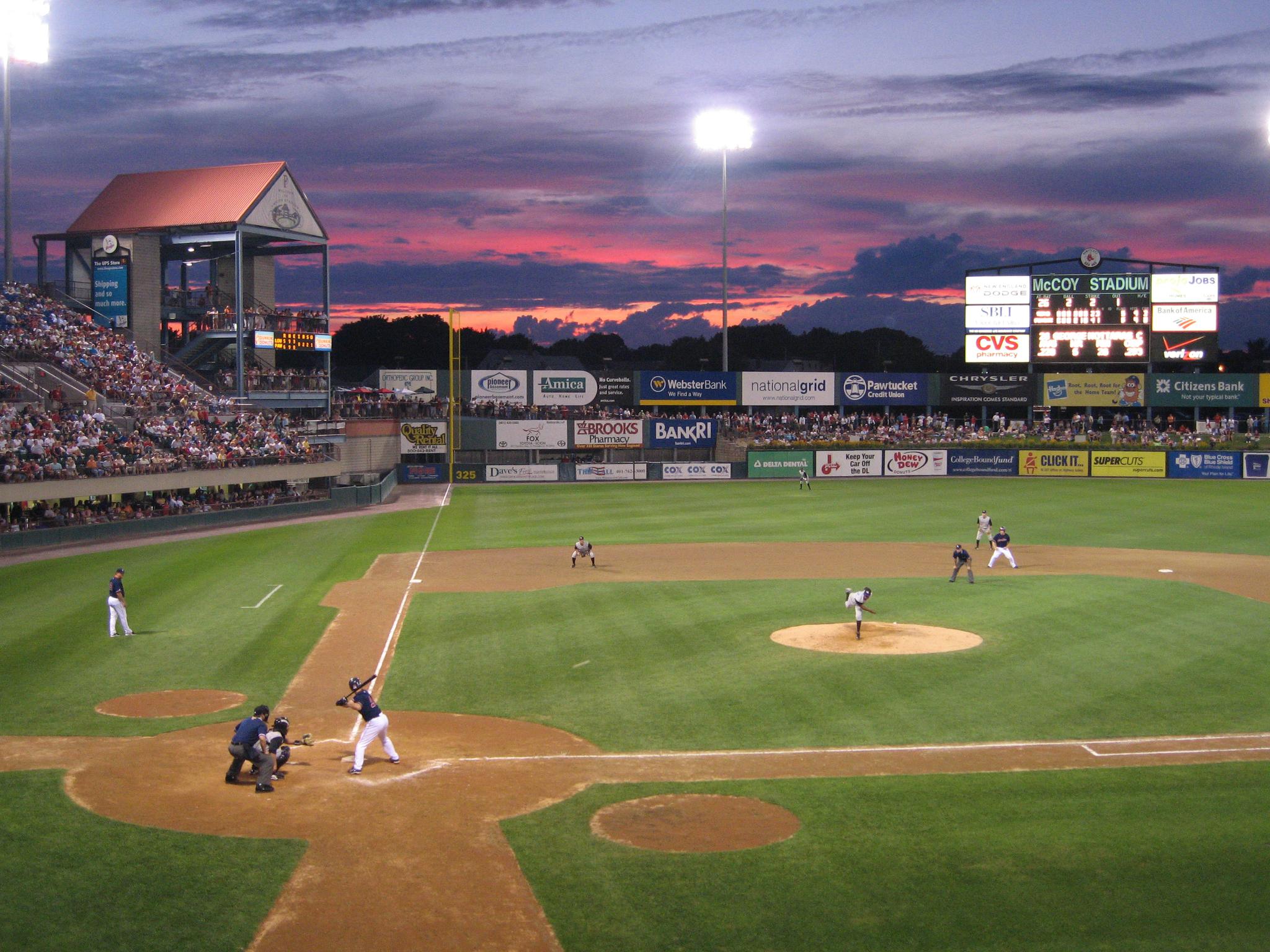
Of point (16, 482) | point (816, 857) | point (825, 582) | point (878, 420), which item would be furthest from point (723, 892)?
point (878, 420)

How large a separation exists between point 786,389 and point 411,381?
26.3 m

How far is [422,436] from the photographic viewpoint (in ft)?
230

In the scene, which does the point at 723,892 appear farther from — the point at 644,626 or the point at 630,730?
the point at 644,626

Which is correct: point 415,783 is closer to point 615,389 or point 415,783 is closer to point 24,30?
point 24,30

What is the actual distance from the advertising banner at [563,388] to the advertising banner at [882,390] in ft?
60.9

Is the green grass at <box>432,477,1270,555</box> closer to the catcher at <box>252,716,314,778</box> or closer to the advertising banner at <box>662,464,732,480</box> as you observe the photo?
the advertising banner at <box>662,464,732,480</box>

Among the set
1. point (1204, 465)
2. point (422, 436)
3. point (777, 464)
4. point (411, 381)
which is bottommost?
point (777, 464)

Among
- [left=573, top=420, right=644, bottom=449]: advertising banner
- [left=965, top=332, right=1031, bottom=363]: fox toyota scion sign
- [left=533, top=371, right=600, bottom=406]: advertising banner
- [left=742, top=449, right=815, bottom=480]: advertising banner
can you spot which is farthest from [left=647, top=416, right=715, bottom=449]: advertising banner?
[left=965, top=332, right=1031, bottom=363]: fox toyota scion sign

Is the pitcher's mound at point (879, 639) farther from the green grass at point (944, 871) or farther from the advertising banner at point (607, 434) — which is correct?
the advertising banner at point (607, 434)

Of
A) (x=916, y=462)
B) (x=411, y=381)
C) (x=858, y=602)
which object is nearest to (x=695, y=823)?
(x=858, y=602)

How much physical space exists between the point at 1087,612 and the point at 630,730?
13055mm

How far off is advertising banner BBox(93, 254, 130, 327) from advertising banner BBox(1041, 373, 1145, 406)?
195ft

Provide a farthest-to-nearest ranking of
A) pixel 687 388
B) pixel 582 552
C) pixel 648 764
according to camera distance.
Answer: pixel 687 388 < pixel 582 552 < pixel 648 764

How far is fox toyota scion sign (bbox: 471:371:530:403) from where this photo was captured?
245 feet
